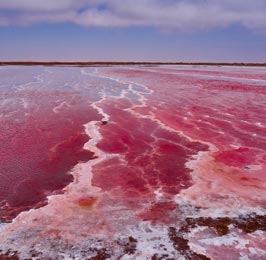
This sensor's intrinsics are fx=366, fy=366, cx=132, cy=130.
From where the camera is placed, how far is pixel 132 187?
269 inches

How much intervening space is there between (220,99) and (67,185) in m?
14.8

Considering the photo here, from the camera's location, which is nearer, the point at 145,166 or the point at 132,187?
the point at 132,187

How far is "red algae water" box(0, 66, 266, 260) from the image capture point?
4793 mm

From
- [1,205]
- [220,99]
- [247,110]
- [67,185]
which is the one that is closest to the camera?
[1,205]

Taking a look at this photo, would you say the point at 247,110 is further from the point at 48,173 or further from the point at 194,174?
the point at 48,173

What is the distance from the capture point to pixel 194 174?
299 inches

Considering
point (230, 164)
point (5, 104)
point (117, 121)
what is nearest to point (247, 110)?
point (117, 121)

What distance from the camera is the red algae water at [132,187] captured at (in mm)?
4793

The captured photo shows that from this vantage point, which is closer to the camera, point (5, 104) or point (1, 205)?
point (1, 205)

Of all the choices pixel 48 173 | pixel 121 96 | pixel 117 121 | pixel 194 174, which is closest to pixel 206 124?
pixel 117 121

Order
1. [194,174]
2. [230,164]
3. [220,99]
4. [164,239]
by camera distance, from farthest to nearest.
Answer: [220,99]
[230,164]
[194,174]
[164,239]

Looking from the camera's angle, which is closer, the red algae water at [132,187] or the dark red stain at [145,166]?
the red algae water at [132,187]

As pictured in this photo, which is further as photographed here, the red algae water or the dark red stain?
the dark red stain

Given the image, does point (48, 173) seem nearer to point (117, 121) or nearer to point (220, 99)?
point (117, 121)
